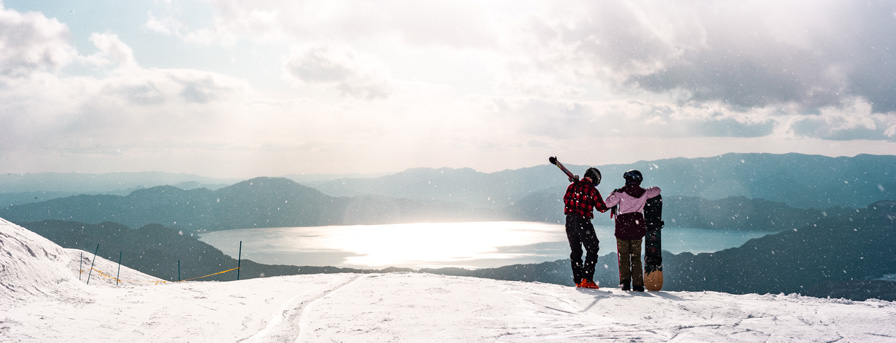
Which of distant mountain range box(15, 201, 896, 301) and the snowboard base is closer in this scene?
the snowboard base

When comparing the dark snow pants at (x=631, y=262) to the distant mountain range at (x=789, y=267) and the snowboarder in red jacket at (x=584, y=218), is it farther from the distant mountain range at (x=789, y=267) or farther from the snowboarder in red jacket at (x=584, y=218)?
the distant mountain range at (x=789, y=267)

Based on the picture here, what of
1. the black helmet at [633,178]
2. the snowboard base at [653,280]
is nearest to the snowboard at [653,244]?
the snowboard base at [653,280]

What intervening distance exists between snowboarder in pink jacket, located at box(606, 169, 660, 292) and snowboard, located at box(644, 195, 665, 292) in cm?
12

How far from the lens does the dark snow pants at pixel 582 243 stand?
8.51 metres

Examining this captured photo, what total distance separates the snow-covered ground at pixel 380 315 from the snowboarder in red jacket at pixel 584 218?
1.26 metres

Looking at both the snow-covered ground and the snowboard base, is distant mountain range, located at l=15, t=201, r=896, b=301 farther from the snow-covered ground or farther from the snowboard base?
the snow-covered ground

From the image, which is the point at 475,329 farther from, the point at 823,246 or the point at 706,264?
the point at 823,246

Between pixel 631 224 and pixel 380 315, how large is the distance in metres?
5.02

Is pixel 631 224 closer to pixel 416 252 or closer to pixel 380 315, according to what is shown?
pixel 380 315

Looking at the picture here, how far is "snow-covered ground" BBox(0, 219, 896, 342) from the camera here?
4.41m

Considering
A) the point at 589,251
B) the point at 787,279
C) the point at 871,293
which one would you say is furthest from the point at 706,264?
the point at 589,251

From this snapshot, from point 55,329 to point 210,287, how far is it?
3.34 m

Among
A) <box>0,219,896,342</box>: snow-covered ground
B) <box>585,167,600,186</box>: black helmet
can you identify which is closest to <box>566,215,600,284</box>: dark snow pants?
<box>585,167,600,186</box>: black helmet

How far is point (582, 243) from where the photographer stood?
28.8ft
